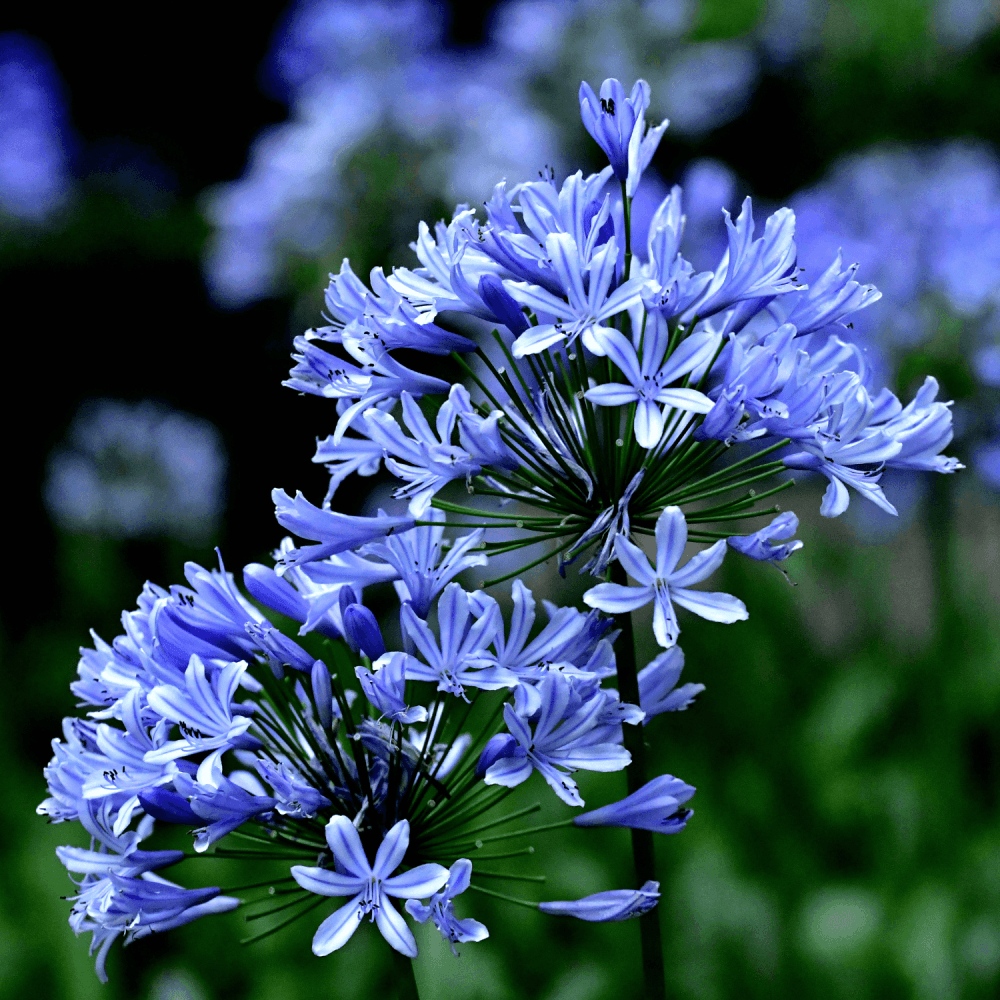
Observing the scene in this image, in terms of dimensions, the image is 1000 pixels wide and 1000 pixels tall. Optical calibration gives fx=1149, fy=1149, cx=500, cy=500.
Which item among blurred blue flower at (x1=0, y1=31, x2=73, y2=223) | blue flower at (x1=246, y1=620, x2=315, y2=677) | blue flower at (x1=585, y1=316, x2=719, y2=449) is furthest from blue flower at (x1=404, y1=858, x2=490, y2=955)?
blurred blue flower at (x1=0, y1=31, x2=73, y2=223)

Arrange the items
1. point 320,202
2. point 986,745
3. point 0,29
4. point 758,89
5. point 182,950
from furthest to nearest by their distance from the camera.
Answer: point 0,29 < point 758,89 < point 320,202 < point 986,745 < point 182,950

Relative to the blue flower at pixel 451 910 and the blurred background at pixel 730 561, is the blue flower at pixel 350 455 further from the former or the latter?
the blurred background at pixel 730 561

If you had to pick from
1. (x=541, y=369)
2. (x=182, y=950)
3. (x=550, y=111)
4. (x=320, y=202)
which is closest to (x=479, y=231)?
(x=541, y=369)

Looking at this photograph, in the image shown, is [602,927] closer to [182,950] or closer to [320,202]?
[182,950]

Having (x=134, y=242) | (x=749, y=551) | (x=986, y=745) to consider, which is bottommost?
(x=986, y=745)

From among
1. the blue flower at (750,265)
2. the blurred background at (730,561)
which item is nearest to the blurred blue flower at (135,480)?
the blurred background at (730,561)

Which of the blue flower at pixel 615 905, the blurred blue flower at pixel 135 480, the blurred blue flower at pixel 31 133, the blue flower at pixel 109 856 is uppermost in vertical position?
the blurred blue flower at pixel 31 133
